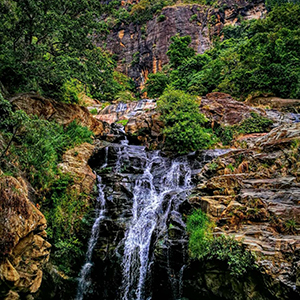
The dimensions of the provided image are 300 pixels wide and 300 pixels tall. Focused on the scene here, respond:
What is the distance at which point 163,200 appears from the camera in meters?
9.11

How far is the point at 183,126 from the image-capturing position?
13.9 m

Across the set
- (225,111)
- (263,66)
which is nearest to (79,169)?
(225,111)

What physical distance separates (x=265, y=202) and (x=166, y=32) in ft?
149

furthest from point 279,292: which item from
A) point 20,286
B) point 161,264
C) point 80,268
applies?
point 80,268

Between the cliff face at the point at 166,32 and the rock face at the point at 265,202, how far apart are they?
120 ft

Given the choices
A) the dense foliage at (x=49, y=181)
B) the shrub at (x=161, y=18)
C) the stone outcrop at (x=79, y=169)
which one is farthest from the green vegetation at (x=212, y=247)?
the shrub at (x=161, y=18)

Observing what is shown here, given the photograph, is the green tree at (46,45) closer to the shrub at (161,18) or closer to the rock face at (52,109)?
the rock face at (52,109)

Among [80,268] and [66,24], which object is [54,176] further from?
[66,24]

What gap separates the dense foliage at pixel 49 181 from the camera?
699 cm

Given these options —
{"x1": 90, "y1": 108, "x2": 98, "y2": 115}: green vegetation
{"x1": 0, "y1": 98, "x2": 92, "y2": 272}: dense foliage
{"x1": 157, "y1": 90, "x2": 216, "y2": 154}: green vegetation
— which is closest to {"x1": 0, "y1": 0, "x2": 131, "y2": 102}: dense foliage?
{"x1": 0, "y1": 98, "x2": 92, "y2": 272}: dense foliage

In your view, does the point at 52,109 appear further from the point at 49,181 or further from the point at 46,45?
the point at 49,181

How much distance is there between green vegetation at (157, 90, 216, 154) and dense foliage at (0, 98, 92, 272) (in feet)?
22.5

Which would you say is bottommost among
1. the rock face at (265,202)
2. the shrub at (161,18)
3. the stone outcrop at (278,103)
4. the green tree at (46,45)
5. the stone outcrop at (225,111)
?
the stone outcrop at (278,103)

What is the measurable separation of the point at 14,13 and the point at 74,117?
216 inches
